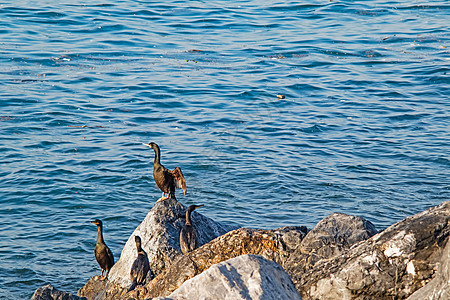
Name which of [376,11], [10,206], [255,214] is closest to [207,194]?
[255,214]

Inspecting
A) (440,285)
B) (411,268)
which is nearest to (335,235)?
(411,268)

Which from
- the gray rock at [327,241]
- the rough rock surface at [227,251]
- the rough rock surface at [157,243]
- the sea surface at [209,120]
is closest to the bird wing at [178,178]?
the rough rock surface at [157,243]

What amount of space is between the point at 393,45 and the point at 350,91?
21.8ft

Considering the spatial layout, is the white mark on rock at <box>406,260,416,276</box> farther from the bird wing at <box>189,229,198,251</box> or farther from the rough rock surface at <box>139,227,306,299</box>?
the bird wing at <box>189,229,198,251</box>

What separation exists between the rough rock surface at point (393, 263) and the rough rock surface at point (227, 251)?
4.17 ft

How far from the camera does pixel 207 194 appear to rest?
44.8 feet

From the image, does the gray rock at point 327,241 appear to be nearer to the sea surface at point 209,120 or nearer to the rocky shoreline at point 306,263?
the rocky shoreline at point 306,263

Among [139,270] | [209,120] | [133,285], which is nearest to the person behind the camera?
[139,270]

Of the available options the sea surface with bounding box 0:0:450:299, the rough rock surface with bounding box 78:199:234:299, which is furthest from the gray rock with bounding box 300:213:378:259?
the sea surface with bounding box 0:0:450:299

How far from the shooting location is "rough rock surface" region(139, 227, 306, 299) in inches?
307

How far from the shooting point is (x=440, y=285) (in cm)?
559

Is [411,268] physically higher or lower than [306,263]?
higher

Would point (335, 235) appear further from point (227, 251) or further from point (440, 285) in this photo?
point (440, 285)

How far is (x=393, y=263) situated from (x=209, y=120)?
1217 cm
